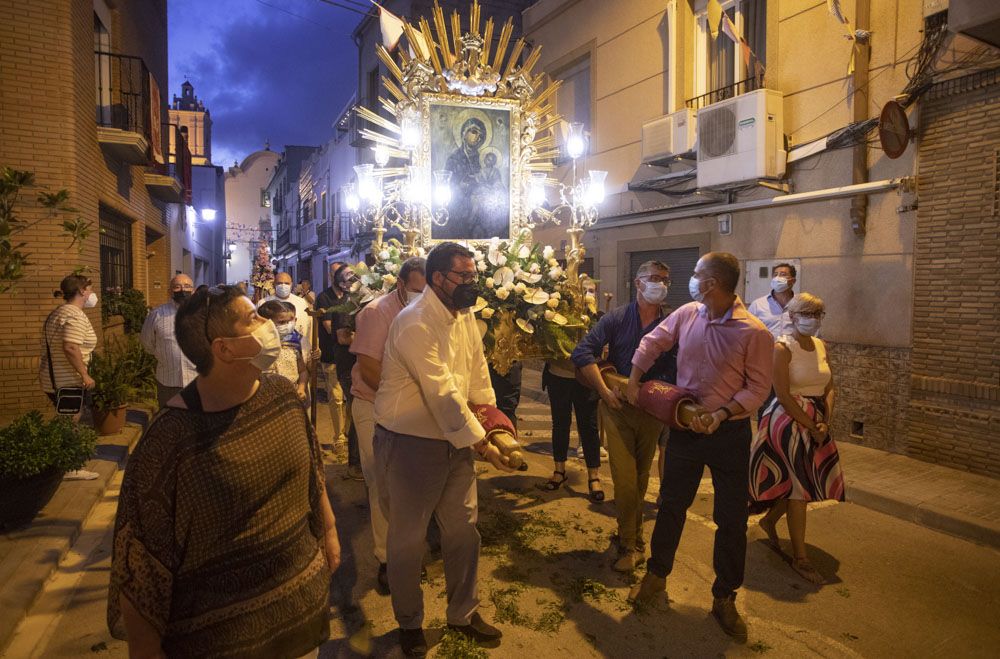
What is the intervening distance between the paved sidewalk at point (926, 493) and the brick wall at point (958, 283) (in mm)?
398

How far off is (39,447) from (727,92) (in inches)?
390

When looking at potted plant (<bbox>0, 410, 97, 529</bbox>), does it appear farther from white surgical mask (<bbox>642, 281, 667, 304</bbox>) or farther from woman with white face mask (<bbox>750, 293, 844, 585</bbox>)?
woman with white face mask (<bbox>750, 293, 844, 585</bbox>)

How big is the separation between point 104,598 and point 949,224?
831 centimetres

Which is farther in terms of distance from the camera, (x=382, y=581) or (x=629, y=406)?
(x=629, y=406)

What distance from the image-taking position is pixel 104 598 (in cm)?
402

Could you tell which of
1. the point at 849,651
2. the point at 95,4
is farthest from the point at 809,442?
the point at 95,4

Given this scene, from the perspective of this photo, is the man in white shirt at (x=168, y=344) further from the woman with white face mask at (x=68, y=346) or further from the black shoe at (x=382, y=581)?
the black shoe at (x=382, y=581)

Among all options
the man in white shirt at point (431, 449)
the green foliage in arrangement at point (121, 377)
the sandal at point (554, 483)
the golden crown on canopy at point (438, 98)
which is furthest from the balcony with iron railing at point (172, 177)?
the man in white shirt at point (431, 449)

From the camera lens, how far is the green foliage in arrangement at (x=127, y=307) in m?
11.0

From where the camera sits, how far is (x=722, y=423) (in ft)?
11.9

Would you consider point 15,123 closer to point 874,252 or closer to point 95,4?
point 95,4

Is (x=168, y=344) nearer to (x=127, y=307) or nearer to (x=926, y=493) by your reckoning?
(x=127, y=307)

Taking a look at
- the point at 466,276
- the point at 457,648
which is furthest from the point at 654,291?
the point at 457,648

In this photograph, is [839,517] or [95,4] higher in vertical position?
[95,4]
